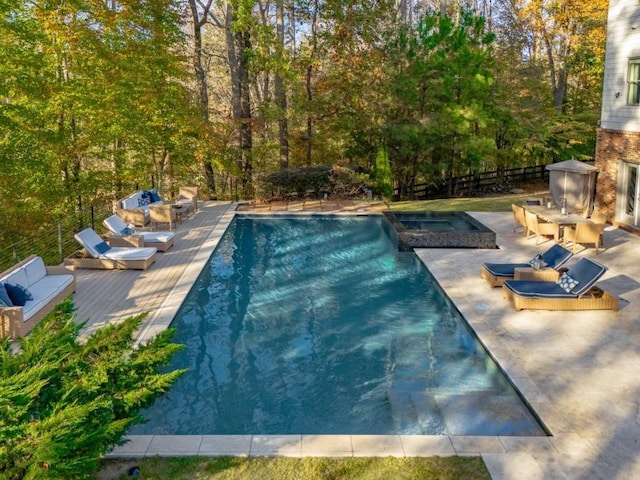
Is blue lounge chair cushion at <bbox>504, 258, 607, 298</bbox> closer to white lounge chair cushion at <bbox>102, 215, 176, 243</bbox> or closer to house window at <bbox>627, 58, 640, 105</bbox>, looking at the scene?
house window at <bbox>627, 58, 640, 105</bbox>

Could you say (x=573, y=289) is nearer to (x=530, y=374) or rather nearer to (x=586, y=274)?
(x=586, y=274)

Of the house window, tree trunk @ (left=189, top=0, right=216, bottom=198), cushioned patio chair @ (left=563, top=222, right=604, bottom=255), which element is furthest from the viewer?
tree trunk @ (left=189, top=0, right=216, bottom=198)

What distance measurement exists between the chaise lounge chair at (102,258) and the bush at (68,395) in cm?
694

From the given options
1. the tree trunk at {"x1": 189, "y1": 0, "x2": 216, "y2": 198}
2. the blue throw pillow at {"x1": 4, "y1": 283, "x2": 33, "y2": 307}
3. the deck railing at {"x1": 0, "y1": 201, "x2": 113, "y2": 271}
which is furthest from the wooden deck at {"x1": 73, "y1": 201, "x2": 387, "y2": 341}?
the tree trunk at {"x1": 189, "y1": 0, "x2": 216, "y2": 198}

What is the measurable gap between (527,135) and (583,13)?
6.58 meters

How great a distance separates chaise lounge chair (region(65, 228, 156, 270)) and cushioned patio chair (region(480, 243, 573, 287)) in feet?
23.5

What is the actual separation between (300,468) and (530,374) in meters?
3.49

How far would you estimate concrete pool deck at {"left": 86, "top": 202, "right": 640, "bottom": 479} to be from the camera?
18.1 ft

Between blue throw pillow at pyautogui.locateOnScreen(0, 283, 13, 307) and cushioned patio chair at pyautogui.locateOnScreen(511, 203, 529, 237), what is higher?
blue throw pillow at pyautogui.locateOnScreen(0, 283, 13, 307)

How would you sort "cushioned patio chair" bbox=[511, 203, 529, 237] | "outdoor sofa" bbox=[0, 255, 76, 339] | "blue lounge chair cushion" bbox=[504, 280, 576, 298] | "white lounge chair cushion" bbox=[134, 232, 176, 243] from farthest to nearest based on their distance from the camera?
"cushioned patio chair" bbox=[511, 203, 529, 237]
"white lounge chair cushion" bbox=[134, 232, 176, 243]
"blue lounge chair cushion" bbox=[504, 280, 576, 298]
"outdoor sofa" bbox=[0, 255, 76, 339]

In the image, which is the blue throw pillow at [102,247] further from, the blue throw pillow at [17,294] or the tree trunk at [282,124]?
the tree trunk at [282,124]

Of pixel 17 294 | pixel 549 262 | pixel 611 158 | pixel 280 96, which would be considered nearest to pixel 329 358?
pixel 17 294

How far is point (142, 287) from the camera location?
11.2 meters

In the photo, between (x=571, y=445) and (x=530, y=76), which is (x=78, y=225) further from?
(x=530, y=76)
